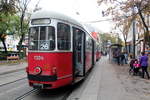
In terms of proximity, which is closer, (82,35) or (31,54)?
(31,54)

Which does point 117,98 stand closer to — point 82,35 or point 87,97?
point 87,97

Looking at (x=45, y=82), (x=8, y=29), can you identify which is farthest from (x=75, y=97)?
(x=8, y=29)

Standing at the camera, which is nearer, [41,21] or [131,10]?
[41,21]

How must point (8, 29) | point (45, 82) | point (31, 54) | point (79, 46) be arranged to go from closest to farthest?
point (45, 82), point (31, 54), point (79, 46), point (8, 29)

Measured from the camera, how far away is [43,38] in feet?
23.0

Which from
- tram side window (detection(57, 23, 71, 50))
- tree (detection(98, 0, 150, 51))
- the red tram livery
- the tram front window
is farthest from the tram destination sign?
tree (detection(98, 0, 150, 51))

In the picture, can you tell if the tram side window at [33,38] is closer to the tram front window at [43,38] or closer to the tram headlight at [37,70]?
the tram front window at [43,38]

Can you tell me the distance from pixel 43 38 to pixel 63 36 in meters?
0.86

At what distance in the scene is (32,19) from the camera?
7.41 m

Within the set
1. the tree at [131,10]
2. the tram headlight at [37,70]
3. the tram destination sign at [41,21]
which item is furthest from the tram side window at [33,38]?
the tree at [131,10]

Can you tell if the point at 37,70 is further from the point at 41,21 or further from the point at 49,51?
the point at 41,21

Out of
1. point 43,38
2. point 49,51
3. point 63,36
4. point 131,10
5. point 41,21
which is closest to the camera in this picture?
point 49,51

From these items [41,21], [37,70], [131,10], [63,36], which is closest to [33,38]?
[41,21]

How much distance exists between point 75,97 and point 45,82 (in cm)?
136
